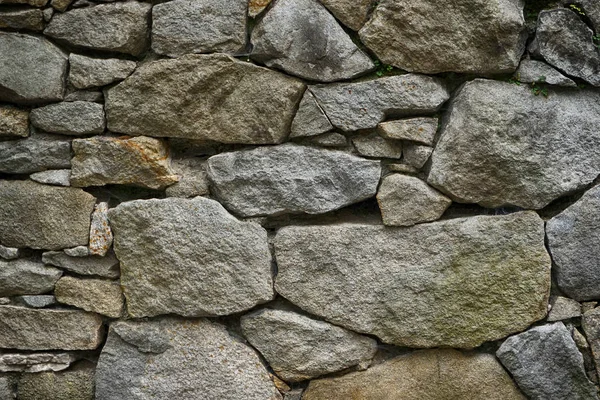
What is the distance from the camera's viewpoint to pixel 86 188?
2.13 metres

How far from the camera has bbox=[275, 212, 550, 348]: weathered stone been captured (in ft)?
6.32

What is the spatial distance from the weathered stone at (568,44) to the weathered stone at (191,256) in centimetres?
119

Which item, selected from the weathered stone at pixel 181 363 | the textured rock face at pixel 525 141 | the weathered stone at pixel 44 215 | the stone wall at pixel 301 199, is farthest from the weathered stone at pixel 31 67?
the textured rock face at pixel 525 141

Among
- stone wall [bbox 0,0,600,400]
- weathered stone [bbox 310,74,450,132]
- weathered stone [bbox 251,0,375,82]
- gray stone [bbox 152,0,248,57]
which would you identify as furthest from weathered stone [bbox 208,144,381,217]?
gray stone [bbox 152,0,248,57]

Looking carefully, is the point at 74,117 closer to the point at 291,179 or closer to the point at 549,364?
the point at 291,179

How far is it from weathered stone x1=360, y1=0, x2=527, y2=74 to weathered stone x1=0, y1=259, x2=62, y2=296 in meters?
1.51

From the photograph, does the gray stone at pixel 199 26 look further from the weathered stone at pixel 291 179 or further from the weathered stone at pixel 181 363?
the weathered stone at pixel 181 363

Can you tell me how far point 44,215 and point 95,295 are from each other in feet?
1.21

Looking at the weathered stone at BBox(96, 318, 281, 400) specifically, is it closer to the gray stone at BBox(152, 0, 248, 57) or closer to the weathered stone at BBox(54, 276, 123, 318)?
the weathered stone at BBox(54, 276, 123, 318)

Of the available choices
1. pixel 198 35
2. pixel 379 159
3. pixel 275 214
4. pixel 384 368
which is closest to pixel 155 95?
pixel 198 35

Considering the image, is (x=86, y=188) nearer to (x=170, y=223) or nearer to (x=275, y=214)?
(x=170, y=223)

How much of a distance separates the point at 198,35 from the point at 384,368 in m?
1.41

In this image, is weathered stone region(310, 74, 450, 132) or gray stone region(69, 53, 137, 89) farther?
gray stone region(69, 53, 137, 89)

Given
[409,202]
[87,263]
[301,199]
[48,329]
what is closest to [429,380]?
[409,202]
